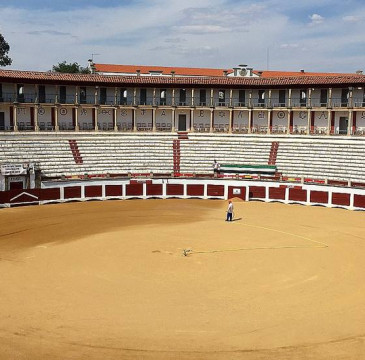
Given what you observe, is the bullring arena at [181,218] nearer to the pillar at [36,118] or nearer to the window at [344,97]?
the pillar at [36,118]

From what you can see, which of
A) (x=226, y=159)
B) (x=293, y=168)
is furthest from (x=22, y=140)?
(x=293, y=168)

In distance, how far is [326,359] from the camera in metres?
11.8

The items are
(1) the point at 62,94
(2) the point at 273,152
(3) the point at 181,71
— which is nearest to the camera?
(2) the point at 273,152

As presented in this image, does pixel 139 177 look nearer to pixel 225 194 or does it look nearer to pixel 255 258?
pixel 225 194

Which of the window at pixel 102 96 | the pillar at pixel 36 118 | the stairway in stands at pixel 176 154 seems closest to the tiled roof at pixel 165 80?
the window at pixel 102 96

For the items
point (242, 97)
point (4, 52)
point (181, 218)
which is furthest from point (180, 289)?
point (4, 52)

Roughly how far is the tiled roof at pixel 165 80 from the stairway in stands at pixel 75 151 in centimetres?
647

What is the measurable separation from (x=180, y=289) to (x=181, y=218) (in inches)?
515

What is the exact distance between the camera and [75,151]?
→ 133ft

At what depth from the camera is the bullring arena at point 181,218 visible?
1330cm

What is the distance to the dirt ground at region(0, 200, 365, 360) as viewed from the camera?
492 inches

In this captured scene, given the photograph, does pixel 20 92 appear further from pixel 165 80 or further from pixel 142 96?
pixel 165 80

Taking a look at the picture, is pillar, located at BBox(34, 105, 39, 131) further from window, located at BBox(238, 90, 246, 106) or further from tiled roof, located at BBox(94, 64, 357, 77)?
tiled roof, located at BBox(94, 64, 357, 77)

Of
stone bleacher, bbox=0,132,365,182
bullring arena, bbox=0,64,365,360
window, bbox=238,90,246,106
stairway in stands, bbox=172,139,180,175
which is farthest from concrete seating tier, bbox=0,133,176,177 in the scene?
window, bbox=238,90,246,106
